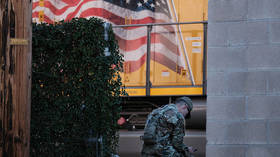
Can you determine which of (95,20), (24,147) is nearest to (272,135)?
(95,20)

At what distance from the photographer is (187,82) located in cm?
801

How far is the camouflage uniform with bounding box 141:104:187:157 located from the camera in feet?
15.5

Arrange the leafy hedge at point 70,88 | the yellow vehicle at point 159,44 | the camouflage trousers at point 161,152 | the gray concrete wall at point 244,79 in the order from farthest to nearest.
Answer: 1. the yellow vehicle at point 159,44
2. the gray concrete wall at point 244,79
3. the camouflage trousers at point 161,152
4. the leafy hedge at point 70,88

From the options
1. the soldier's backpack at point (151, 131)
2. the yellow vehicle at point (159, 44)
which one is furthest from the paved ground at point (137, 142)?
the soldier's backpack at point (151, 131)

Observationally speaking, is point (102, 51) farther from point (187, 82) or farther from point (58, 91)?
point (187, 82)

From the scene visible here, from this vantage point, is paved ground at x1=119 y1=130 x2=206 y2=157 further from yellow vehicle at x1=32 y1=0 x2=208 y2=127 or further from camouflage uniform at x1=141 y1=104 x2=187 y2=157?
camouflage uniform at x1=141 y1=104 x2=187 y2=157

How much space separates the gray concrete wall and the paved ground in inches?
76.1

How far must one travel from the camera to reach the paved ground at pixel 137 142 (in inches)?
282

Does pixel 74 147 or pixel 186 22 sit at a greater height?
pixel 186 22

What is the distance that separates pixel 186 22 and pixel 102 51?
4227 mm

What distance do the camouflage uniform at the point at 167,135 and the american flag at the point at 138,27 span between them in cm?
348

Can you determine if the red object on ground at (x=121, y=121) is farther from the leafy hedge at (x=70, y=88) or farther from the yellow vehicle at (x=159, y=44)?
the leafy hedge at (x=70, y=88)

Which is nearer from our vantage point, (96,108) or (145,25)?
(96,108)

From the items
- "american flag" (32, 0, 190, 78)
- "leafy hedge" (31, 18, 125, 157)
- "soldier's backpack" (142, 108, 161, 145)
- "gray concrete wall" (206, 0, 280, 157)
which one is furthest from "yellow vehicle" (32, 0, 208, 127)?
"leafy hedge" (31, 18, 125, 157)
